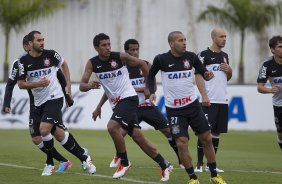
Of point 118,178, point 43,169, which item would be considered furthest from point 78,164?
point 118,178

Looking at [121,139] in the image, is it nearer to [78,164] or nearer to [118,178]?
[118,178]

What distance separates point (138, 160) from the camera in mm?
20109

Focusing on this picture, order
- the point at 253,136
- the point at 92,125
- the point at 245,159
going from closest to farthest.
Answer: the point at 245,159 → the point at 253,136 → the point at 92,125

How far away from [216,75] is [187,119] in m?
3.06

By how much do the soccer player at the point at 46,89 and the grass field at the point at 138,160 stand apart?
1.69ft

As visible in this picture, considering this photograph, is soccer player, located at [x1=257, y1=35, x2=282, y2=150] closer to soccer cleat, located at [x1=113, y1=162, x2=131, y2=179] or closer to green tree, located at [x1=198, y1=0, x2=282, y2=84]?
soccer cleat, located at [x1=113, y1=162, x2=131, y2=179]

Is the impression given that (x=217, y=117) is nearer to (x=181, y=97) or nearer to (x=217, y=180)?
(x=181, y=97)

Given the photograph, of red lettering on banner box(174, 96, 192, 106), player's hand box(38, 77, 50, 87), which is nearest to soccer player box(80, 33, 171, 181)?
player's hand box(38, 77, 50, 87)

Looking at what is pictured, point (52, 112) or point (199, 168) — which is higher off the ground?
point (52, 112)

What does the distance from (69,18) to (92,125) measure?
1194cm

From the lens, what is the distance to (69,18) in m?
41.1

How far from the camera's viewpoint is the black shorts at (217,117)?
17.6m

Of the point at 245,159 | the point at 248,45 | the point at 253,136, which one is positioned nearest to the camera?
the point at 245,159

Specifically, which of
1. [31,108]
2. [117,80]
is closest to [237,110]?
[31,108]
